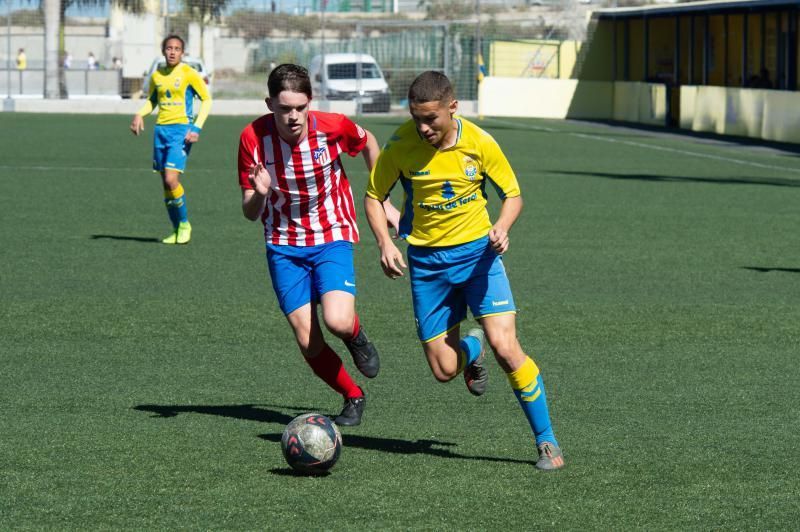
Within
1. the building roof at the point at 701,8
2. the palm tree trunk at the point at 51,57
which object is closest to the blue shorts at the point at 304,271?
the building roof at the point at 701,8

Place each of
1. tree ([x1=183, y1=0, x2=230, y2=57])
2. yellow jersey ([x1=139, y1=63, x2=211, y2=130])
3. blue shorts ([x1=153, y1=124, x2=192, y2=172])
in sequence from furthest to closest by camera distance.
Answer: tree ([x1=183, y1=0, x2=230, y2=57]) < yellow jersey ([x1=139, y1=63, x2=211, y2=130]) < blue shorts ([x1=153, y1=124, x2=192, y2=172])

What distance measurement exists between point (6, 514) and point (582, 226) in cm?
1188

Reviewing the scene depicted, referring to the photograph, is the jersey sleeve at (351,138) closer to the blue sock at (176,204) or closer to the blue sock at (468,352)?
the blue sock at (468,352)

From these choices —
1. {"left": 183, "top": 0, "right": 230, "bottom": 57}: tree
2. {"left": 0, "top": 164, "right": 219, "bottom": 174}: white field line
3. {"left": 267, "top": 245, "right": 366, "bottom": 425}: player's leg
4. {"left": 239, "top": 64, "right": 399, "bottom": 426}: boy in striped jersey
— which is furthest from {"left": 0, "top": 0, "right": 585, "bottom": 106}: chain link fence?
{"left": 267, "top": 245, "right": 366, "bottom": 425}: player's leg

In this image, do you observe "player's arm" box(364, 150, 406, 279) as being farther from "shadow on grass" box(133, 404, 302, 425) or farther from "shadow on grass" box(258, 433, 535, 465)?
"shadow on grass" box(133, 404, 302, 425)

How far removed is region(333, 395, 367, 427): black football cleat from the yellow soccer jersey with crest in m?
1.07

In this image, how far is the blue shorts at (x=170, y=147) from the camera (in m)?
14.5

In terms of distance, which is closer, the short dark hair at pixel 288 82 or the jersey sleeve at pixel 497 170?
the jersey sleeve at pixel 497 170

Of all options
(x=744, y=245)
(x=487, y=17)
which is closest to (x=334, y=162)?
(x=744, y=245)

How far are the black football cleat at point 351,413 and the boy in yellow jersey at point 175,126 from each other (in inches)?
297

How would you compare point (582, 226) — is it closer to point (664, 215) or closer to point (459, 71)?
point (664, 215)

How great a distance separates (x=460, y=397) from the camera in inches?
314

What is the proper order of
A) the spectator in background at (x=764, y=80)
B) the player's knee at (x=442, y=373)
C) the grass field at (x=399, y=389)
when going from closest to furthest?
the grass field at (x=399, y=389)
the player's knee at (x=442, y=373)
the spectator in background at (x=764, y=80)

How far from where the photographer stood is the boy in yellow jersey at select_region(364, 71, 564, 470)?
633 cm
